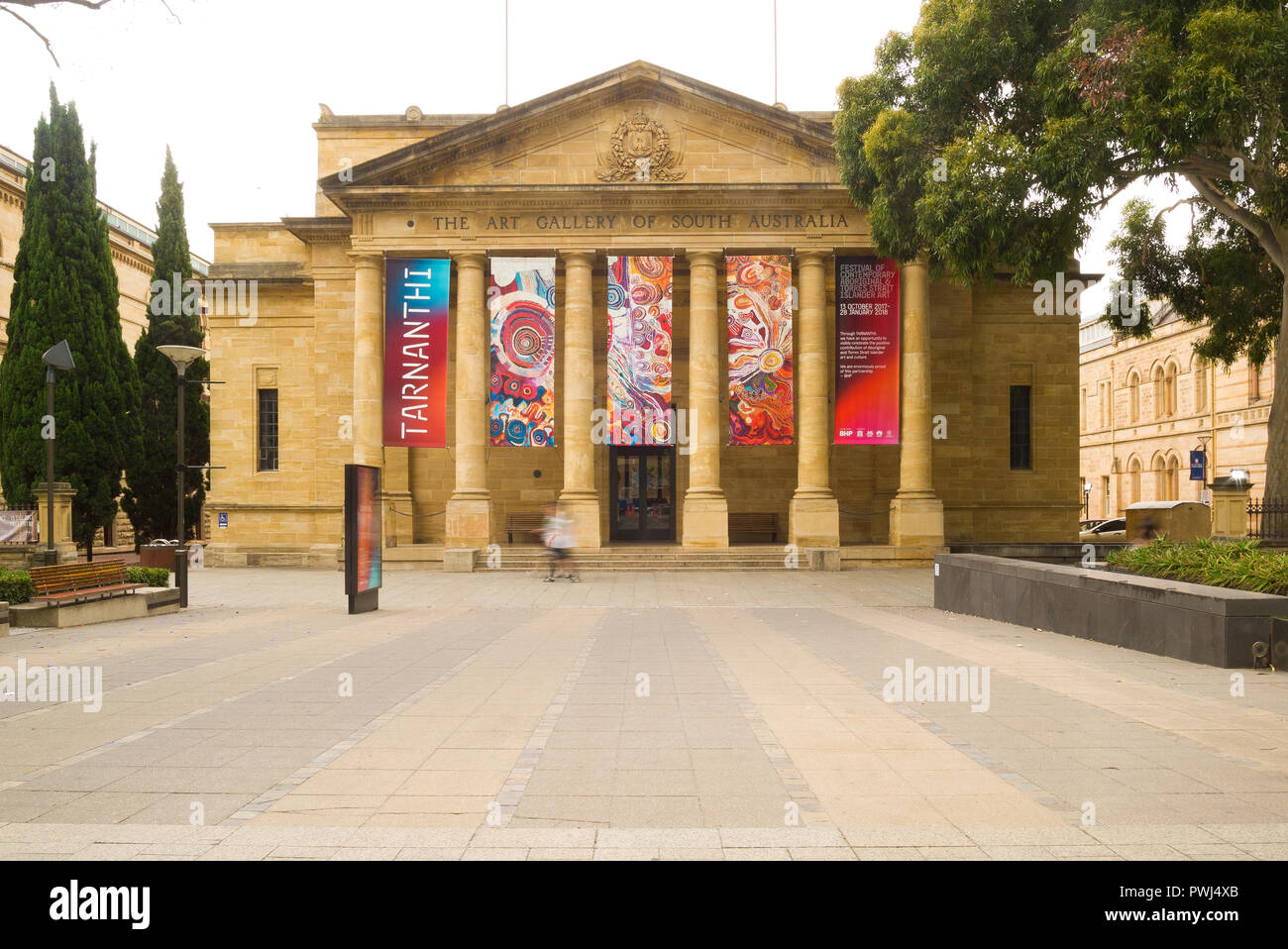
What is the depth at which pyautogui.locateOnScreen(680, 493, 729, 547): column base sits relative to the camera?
27.6 m

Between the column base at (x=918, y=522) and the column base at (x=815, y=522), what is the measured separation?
208cm

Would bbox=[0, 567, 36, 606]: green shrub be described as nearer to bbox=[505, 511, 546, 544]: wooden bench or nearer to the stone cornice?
the stone cornice

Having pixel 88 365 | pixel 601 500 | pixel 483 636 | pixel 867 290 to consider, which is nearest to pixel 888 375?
pixel 867 290

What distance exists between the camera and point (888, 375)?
27.7 m

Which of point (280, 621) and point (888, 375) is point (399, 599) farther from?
point (888, 375)

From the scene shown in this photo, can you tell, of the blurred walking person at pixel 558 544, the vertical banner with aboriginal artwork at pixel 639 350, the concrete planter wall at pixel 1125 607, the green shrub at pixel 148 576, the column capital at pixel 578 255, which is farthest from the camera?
the column capital at pixel 578 255

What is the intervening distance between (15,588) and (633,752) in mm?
12060

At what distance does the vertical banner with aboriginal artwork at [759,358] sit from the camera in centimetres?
2731

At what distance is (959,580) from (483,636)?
29.4 feet

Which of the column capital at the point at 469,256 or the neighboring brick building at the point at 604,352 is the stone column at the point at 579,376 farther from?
the column capital at the point at 469,256

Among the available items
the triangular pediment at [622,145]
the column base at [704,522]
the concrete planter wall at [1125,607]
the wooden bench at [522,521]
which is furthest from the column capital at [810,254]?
the concrete planter wall at [1125,607]

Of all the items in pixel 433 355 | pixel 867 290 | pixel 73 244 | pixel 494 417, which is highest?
pixel 73 244

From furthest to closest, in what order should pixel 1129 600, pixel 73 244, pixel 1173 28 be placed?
pixel 73 244 < pixel 1173 28 < pixel 1129 600

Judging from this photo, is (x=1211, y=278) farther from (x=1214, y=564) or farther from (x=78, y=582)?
(x=78, y=582)
